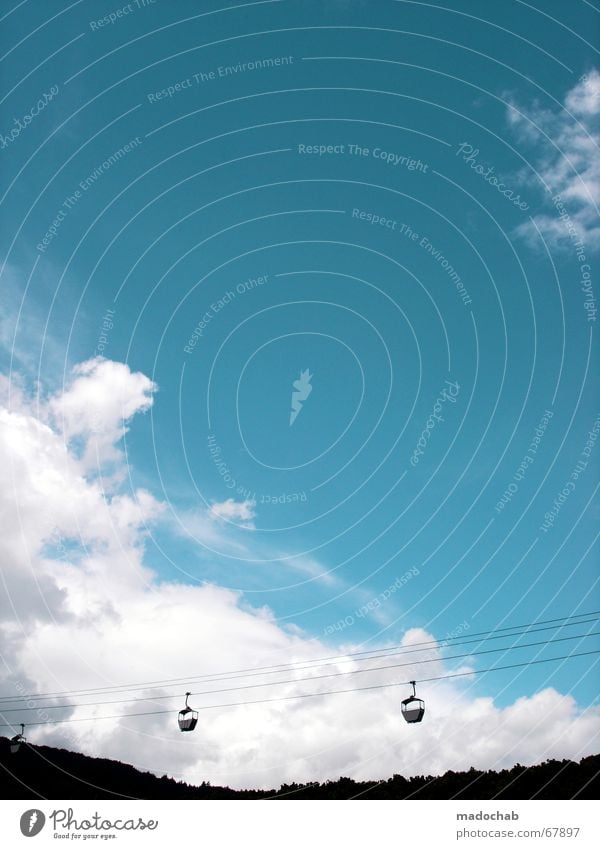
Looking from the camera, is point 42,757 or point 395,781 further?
point 42,757

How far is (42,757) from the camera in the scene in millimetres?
44312

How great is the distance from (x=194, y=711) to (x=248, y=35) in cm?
2835

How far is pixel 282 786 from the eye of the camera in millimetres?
43000

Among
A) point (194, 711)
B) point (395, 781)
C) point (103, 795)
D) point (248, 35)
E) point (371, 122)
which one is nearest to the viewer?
point (248, 35)

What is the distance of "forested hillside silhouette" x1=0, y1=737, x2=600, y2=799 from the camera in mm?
35438

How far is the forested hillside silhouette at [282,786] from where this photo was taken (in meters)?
35.4
